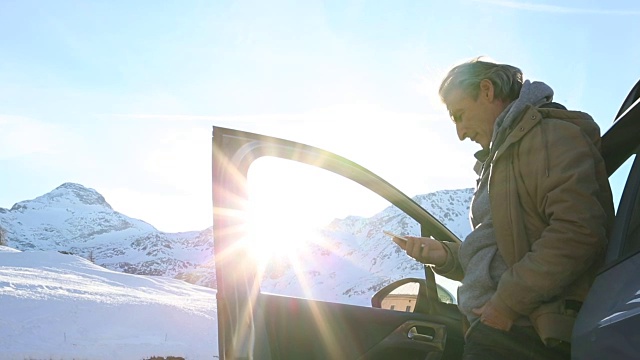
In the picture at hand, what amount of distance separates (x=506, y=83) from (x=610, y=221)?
65cm

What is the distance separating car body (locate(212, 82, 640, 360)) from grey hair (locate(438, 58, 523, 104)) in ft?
1.39

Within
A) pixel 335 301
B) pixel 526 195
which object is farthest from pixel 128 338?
pixel 526 195

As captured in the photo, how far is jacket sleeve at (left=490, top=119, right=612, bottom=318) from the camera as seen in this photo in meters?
Answer: 1.56

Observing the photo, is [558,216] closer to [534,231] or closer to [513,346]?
[534,231]

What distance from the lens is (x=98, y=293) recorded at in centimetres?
2428

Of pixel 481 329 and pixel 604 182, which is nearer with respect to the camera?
pixel 604 182

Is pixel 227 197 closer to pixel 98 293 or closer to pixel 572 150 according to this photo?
pixel 572 150

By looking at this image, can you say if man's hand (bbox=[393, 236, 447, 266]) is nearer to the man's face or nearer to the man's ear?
the man's face

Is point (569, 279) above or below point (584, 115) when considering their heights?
below

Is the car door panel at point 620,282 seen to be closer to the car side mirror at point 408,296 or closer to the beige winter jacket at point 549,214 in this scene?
the beige winter jacket at point 549,214

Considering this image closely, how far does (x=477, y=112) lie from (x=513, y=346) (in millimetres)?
864

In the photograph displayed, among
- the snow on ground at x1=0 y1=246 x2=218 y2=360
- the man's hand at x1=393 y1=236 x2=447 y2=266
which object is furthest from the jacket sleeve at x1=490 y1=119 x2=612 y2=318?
the snow on ground at x1=0 y1=246 x2=218 y2=360

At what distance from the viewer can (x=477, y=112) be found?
2094 millimetres

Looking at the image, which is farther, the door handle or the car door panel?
the door handle
